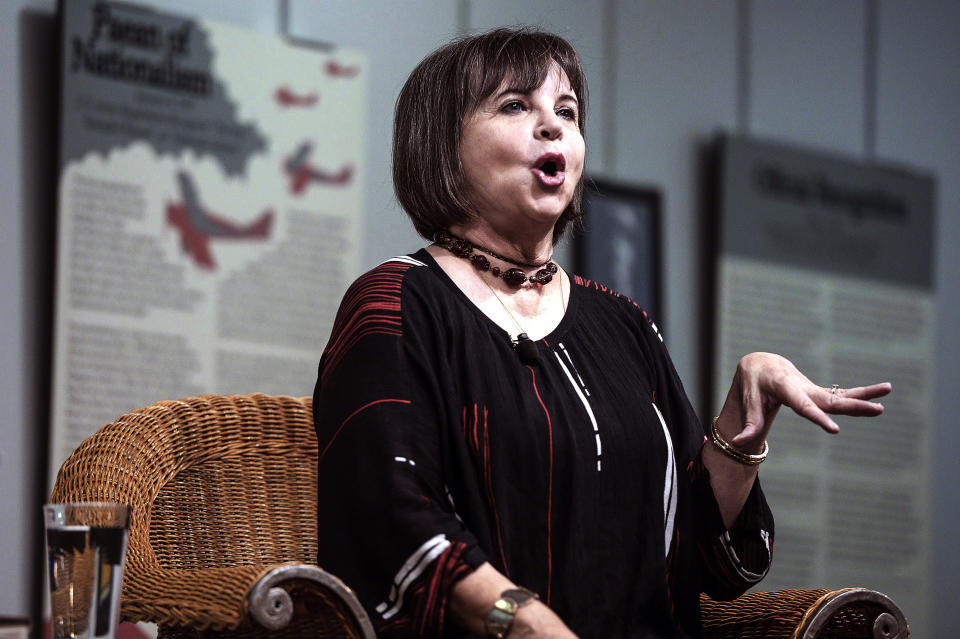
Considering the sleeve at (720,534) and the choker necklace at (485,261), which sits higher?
the choker necklace at (485,261)

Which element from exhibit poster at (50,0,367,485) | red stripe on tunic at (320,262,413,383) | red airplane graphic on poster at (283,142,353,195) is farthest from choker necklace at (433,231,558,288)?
red airplane graphic on poster at (283,142,353,195)

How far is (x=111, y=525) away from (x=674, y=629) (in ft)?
2.49

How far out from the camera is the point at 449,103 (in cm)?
182

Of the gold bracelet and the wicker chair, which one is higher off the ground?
the gold bracelet

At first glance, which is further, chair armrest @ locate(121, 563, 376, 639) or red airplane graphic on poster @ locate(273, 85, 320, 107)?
red airplane graphic on poster @ locate(273, 85, 320, 107)

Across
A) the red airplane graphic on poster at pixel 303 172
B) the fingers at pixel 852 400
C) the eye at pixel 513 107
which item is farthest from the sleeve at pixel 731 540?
the red airplane graphic on poster at pixel 303 172

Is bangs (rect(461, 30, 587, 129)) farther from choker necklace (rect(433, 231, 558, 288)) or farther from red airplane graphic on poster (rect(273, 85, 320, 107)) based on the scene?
red airplane graphic on poster (rect(273, 85, 320, 107))

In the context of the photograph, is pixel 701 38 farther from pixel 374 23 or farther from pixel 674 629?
pixel 674 629

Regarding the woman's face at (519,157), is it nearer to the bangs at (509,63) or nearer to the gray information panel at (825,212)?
the bangs at (509,63)

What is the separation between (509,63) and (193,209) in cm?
165

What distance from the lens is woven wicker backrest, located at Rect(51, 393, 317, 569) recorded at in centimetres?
180

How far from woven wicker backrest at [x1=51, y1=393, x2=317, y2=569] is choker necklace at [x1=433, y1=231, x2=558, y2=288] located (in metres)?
0.43

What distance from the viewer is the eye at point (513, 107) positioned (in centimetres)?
180

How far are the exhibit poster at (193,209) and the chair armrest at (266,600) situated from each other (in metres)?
1.64
